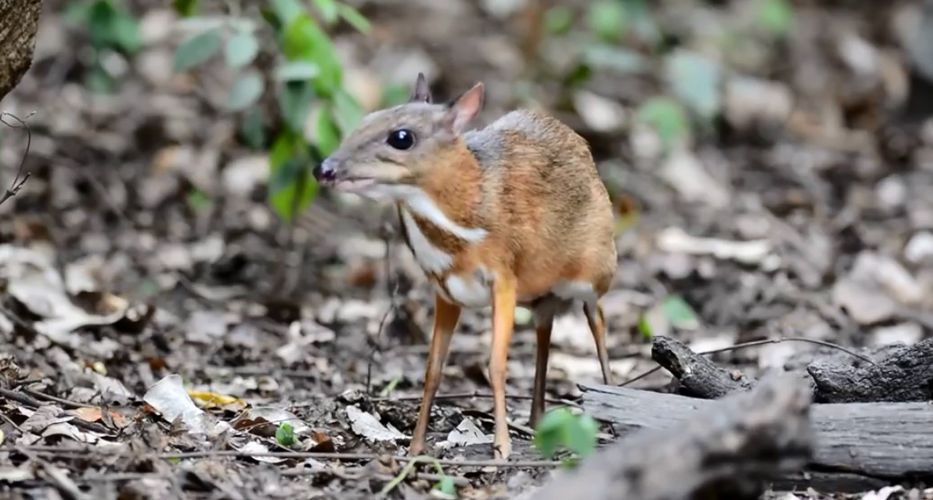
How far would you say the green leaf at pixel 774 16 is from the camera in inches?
493

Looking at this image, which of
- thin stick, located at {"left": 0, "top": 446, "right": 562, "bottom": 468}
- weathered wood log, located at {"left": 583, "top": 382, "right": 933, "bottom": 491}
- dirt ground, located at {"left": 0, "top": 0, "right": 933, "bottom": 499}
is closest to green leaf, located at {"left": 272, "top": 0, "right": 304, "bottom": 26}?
dirt ground, located at {"left": 0, "top": 0, "right": 933, "bottom": 499}

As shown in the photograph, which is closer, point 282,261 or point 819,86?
point 282,261

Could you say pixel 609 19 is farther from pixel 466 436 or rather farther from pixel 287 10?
pixel 466 436

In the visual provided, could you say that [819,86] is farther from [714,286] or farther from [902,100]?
[714,286]

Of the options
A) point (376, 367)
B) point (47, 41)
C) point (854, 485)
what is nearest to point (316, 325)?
point (376, 367)

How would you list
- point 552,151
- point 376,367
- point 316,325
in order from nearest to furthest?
point 552,151
point 376,367
point 316,325

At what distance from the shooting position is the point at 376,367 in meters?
6.45

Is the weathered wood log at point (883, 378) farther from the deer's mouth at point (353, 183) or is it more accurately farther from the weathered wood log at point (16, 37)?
the weathered wood log at point (16, 37)

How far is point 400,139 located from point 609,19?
6.16 m

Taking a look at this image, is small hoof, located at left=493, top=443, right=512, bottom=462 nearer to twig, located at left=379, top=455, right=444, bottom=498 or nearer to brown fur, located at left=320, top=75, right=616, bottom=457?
brown fur, located at left=320, top=75, right=616, bottom=457

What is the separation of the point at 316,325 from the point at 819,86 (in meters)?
6.94

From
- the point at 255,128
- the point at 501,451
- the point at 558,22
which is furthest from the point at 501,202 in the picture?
the point at 558,22

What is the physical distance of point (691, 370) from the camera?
4812 mm

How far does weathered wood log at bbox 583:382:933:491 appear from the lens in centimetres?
438
